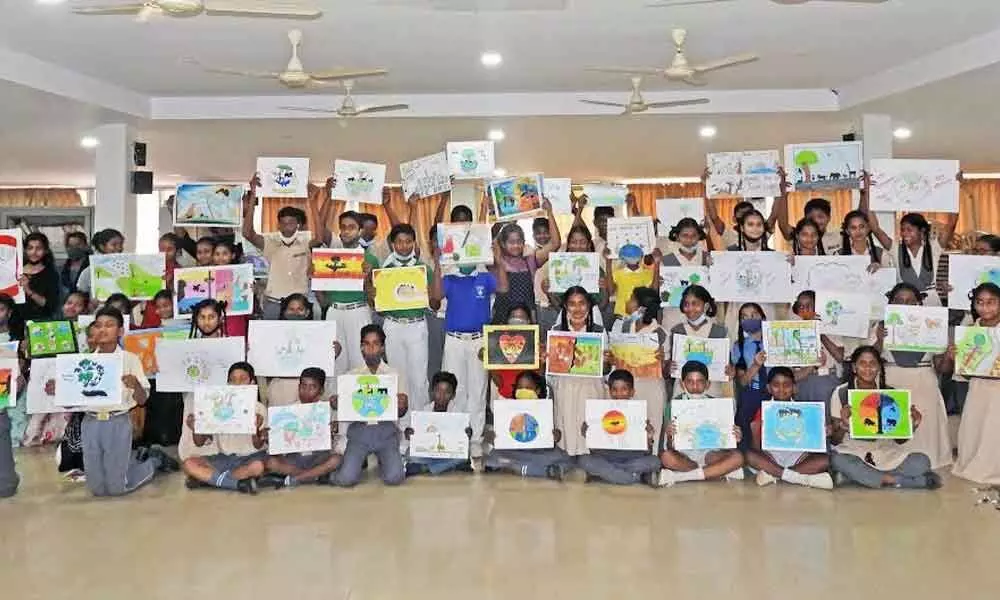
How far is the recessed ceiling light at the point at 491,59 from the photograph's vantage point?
585 centimetres

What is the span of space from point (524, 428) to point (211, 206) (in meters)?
2.50

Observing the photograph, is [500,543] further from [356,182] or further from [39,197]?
[39,197]

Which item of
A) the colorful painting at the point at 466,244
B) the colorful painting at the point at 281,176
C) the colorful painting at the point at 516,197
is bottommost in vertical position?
the colorful painting at the point at 466,244

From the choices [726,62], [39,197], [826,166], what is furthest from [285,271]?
[39,197]

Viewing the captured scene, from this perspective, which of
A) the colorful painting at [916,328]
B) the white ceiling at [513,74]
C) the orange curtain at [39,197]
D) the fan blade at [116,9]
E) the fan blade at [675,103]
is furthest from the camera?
the orange curtain at [39,197]

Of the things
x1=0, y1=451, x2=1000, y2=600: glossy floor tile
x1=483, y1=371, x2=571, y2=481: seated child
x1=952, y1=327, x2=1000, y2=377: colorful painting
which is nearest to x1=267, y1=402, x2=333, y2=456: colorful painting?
x1=0, y1=451, x2=1000, y2=600: glossy floor tile

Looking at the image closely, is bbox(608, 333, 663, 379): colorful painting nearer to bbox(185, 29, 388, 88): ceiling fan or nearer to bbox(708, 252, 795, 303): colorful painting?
bbox(708, 252, 795, 303): colorful painting

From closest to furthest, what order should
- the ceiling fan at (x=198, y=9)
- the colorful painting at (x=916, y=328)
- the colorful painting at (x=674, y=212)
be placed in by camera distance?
the ceiling fan at (x=198, y=9), the colorful painting at (x=916, y=328), the colorful painting at (x=674, y=212)

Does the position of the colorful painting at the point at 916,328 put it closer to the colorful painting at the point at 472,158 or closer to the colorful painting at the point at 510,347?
the colorful painting at the point at 510,347

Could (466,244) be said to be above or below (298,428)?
above

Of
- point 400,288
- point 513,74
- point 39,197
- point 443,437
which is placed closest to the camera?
point 443,437

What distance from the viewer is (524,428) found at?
455 centimetres

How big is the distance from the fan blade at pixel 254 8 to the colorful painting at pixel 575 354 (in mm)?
2188

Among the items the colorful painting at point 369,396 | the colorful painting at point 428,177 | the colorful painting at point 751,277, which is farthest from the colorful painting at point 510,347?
the colorful painting at point 751,277
